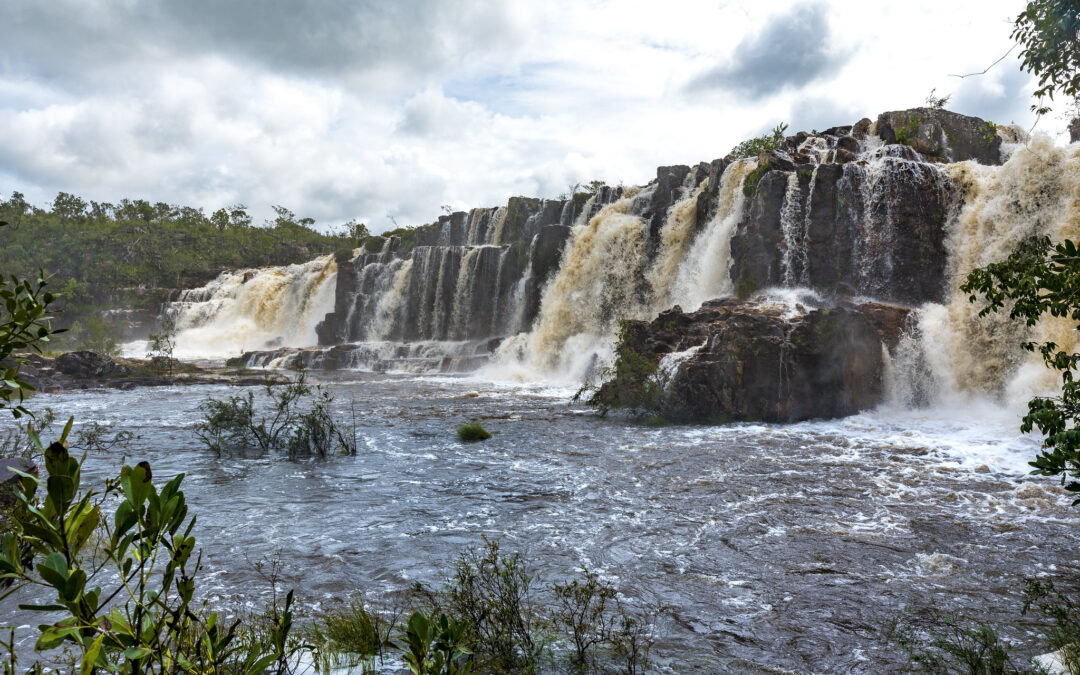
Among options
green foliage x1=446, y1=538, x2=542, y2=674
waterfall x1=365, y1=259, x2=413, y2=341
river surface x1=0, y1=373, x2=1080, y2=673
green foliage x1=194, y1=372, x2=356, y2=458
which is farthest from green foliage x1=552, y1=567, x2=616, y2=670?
waterfall x1=365, y1=259, x2=413, y2=341

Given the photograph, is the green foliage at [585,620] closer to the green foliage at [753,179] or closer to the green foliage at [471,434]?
the green foliage at [471,434]

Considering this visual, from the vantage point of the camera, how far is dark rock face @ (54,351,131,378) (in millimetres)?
24844

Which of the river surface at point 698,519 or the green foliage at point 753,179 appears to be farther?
the green foliage at point 753,179

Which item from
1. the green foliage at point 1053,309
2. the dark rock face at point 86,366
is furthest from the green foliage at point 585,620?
the dark rock face at point 86,366

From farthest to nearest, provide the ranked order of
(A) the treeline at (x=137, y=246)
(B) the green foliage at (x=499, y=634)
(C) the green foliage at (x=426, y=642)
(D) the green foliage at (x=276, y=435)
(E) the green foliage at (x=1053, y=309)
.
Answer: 1. (A) the treeline at (x=137, y=246)
2. (D) the green foliage at (x=276, y=435)
3. (B) the green foliage at (x=499, y=634)
4. (E) the green foliage at (x=1053, y=309)
5. (C) the green foliage at (x=426, y=642)

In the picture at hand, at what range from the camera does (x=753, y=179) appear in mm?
21391

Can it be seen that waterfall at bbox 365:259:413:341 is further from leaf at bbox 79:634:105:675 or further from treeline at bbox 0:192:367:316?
leaf at bbox 79:634:105:675

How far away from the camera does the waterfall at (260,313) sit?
41594 millimetres

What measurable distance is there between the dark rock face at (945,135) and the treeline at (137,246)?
43.6 meters

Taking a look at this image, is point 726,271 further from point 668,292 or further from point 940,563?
point 940,563

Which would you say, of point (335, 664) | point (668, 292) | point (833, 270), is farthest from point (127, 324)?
point (335, 664)

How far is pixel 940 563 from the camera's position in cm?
654

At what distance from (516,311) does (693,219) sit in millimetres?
10919

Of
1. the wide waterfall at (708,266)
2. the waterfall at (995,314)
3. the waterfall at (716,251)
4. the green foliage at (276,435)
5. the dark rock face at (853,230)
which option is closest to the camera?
the green foliage at (276,435)
